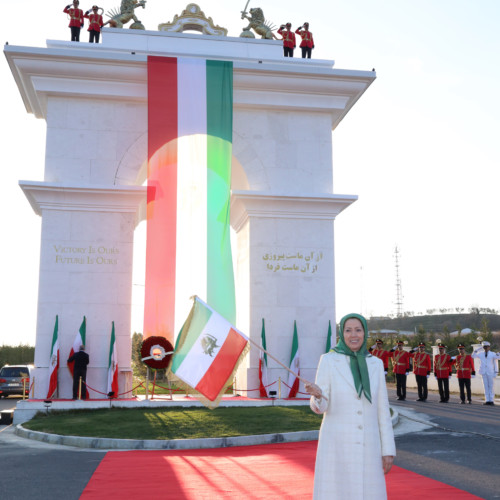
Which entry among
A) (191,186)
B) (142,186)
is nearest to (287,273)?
(191,186)

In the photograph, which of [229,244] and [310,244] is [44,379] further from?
[310,244]

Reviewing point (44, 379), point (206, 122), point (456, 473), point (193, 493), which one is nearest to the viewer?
point (193, 493)

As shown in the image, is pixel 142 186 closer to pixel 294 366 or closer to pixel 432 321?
pixel 294 366

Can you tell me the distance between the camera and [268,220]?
16.2m

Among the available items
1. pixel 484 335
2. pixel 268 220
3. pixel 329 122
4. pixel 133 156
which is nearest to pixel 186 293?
pixel 268 220

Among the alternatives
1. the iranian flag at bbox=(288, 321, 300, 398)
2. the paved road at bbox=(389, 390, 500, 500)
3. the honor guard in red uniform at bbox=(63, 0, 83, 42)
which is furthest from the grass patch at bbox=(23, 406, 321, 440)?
the honor guard in red uniform at bbox=(63, 0, 83, 42)

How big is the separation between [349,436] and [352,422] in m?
0.10

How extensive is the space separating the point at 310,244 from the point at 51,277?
6.49 meters

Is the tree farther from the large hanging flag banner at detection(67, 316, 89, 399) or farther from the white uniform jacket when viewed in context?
the white uniform jacket

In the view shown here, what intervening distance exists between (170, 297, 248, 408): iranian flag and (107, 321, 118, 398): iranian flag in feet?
29.9

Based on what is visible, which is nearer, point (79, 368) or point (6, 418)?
point (6, 418)

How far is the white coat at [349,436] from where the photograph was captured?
432 centimetres

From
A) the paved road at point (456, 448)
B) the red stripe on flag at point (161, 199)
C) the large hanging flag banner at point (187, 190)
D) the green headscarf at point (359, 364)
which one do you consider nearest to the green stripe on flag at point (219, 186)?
the large hanging flag banner at point (187, 190)

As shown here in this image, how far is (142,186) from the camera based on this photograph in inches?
609
